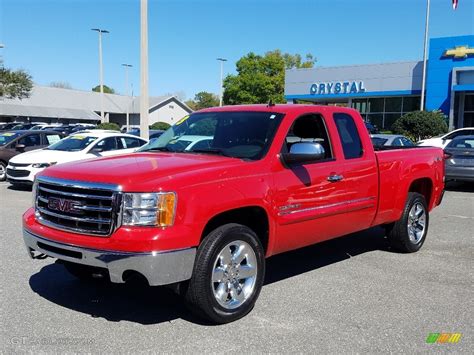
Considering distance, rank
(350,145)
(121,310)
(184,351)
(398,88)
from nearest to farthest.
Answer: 1. (184,351)
2. (121,310)
3. (350,145)
4. (398,88)

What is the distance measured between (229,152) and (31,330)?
2370 mm

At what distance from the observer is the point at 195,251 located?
4176 millimetres

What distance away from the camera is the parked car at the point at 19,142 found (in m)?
15.4

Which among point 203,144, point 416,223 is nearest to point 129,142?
point 416,223

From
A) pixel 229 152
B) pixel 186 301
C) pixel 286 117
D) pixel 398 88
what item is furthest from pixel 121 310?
pixel 398 88

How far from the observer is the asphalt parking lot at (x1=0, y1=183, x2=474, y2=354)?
13.3 ft

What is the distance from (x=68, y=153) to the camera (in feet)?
43.5

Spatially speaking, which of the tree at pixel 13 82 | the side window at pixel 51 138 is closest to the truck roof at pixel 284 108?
the side window at pixel 51 138

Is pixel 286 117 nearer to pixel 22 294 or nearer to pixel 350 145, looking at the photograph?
pixel 350 145

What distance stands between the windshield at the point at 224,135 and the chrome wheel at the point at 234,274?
92 centimetres

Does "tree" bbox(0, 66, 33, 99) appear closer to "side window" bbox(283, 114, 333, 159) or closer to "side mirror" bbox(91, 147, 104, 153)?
"side mirror" bbox(91, 147, 104, 153)

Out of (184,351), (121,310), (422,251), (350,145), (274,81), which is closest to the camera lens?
(184,351)

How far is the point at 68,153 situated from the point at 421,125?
790 inches

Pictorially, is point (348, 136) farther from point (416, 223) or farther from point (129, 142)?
point (129, 142)
